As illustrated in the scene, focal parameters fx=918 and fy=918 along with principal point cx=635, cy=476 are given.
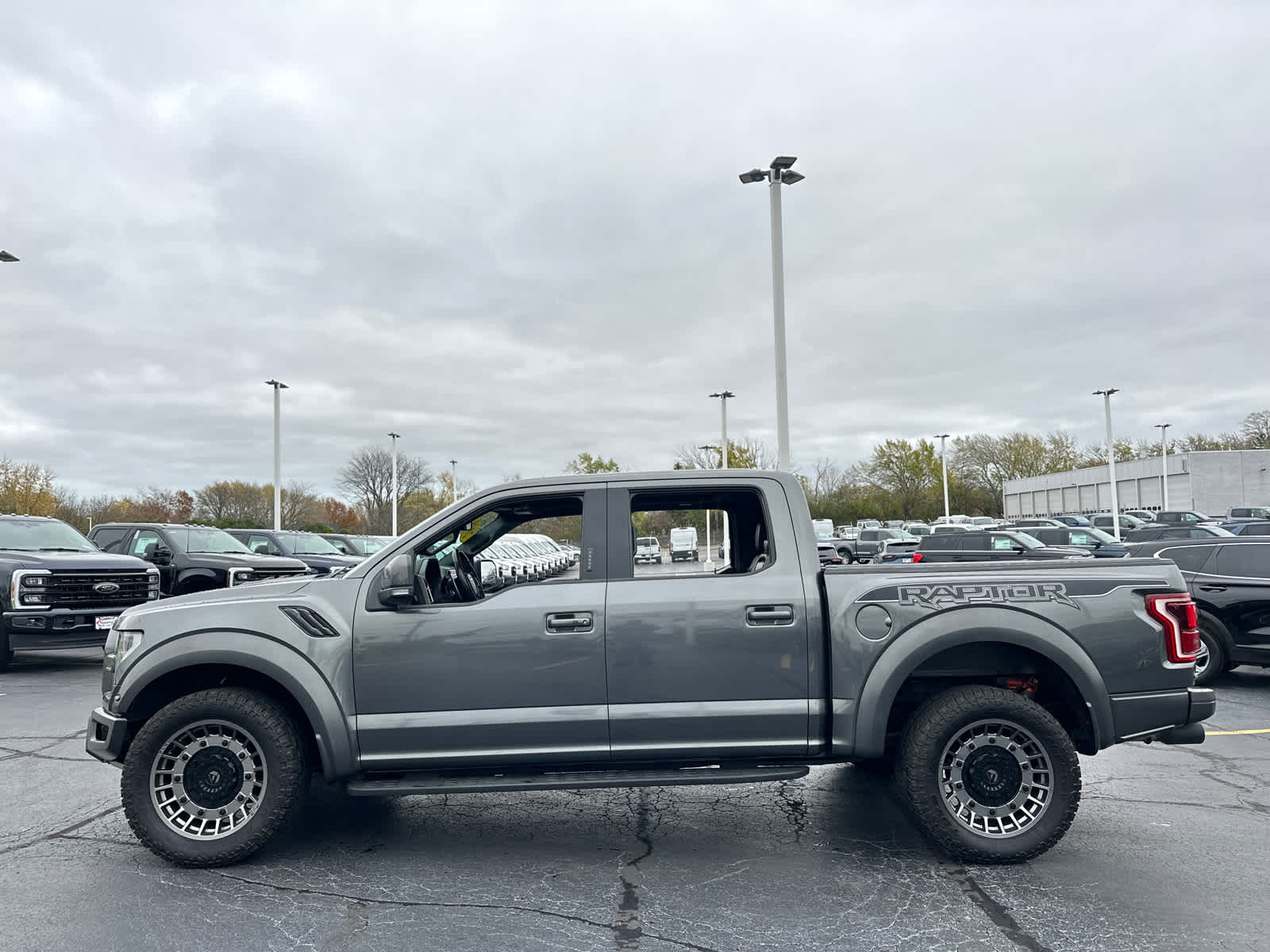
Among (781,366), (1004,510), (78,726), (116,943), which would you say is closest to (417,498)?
(1004,510)

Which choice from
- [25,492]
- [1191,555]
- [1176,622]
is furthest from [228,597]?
[25,492]

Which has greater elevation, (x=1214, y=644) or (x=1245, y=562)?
(x=1245, y=562)

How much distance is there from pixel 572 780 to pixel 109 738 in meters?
2.43

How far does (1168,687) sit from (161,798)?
17.3ft

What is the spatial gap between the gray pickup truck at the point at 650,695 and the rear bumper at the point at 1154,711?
12 millimetres

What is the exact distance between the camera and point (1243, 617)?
31.6ft

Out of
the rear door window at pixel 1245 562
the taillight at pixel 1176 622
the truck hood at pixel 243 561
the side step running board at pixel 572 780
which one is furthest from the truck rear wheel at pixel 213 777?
the truck hood at pixel 243 561

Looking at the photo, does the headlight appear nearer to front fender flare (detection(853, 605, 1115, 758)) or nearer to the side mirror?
the side mirror

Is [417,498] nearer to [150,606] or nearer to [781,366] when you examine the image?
[781,366]

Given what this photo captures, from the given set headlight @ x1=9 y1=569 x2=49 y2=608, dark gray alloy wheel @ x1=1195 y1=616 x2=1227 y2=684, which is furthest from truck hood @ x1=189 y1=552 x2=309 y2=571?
dark gray alloy wheel @ x1=1195 y1=616 x2=1227 y2=684

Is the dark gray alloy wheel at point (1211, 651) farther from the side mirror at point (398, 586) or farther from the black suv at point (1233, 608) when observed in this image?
the side mirror at point (398, 586)

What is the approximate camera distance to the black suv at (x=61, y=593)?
36.8 ft

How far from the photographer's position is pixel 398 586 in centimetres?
471

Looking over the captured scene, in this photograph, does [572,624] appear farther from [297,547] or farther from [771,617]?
[297,547]
